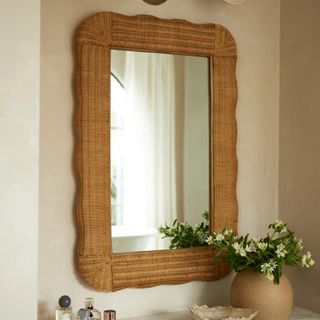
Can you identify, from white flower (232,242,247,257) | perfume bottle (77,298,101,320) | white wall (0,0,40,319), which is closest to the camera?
white wall (0,0,40,319)

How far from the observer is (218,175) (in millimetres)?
2820

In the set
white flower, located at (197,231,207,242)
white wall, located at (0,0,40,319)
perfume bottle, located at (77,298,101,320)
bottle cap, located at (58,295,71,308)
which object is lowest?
perfume bottle, located at (77,298,101,320)

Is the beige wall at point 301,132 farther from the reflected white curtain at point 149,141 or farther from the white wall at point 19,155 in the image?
the white wall at point 19,155

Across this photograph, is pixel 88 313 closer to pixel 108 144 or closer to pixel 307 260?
pixel 108 144

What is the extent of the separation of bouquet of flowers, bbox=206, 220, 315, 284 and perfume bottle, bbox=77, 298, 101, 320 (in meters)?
0.61

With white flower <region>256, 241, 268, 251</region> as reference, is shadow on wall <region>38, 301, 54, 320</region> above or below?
below

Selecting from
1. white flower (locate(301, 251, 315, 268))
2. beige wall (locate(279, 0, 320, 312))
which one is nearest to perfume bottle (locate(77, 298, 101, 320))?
white flower (locate(301, 251, 315, 268))

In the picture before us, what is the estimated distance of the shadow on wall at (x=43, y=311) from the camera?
8.16ft

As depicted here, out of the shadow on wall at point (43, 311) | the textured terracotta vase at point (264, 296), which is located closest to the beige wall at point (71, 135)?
the shadow on wall at point (43, 311)

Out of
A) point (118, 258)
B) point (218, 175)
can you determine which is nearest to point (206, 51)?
point (218, 175)

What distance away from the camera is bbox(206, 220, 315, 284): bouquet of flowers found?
2.54m

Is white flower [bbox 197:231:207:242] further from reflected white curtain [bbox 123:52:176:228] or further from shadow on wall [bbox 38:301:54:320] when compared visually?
shadow on wall [bbox 38:301:54:320]

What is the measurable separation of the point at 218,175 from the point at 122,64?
67 cm

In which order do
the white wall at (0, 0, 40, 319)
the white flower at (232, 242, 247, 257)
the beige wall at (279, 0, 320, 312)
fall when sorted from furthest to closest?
1. the beige wall at (279, 0, 320, 312)
2. the white flower at (232, 242, 247, 257)
3. the white wall at (0, 0, 40, 319)
